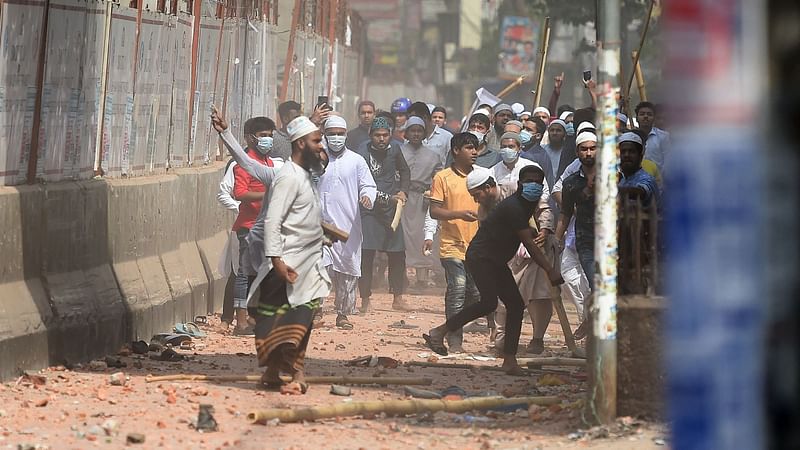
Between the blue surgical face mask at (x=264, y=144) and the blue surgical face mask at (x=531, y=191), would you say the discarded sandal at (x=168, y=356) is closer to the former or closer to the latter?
the blue surgical face mask at (x=264, y=144)

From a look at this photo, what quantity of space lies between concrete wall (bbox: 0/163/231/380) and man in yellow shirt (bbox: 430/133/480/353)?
82.7 inches

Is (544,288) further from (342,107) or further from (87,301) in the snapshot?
(342,107)

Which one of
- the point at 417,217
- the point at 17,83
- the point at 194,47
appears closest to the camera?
the point at 17,83

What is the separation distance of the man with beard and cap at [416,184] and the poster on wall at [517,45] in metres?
43.3

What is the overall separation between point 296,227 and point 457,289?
363 cm

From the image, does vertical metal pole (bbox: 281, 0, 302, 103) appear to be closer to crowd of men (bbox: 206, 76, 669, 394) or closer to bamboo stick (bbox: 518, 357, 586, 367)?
crowd of men (bbox: 206, 76, 669, 394)

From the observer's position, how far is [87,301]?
10070mm

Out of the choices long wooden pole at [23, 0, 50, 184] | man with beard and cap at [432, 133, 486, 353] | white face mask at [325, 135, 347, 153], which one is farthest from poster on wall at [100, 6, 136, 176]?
man with beard and cap at [432, 133, 486, 353]

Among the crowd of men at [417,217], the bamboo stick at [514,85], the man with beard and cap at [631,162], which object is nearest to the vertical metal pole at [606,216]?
the crowd of men at [417,217]

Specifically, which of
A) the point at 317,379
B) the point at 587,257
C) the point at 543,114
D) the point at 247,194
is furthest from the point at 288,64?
the point at 317,379

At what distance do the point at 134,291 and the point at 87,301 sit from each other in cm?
108

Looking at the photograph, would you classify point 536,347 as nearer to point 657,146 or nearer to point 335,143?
point 657,146

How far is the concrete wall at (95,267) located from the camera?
9.09 m

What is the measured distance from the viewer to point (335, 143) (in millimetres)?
14164
